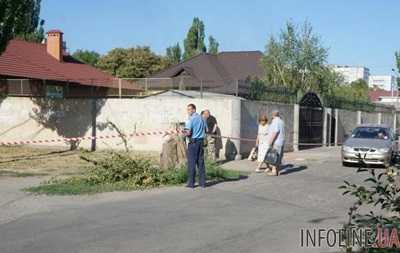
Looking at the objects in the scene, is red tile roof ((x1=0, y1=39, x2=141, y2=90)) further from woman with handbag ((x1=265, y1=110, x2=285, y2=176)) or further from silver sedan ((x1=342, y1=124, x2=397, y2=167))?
woman with handbag ((x1=265, y1=110, x2=285, y2=176))

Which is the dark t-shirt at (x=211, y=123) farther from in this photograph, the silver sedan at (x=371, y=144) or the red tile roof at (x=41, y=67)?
the red tile roof at (x=41, y=67)

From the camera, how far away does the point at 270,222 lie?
946cm

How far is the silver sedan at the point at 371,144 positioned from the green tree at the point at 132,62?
4673cm

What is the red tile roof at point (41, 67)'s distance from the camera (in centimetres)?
3584

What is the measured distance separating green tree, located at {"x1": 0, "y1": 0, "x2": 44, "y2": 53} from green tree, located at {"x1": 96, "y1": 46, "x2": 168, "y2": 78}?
4711 cm

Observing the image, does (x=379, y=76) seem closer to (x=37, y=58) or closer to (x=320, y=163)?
(x=37, y=58)

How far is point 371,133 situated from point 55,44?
2733cm

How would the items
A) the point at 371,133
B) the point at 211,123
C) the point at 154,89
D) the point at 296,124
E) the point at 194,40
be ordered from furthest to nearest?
the point at 194,40 → the point at 154,89 → the point at 296,124 → the point at 371,133 → the point at 211,123

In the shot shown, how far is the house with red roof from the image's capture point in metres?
35.0

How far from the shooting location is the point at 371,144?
19906 mm

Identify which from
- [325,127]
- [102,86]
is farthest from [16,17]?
[102,86]

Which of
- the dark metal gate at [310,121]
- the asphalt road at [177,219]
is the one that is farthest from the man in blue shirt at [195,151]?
the dark metal gate at [310,121]

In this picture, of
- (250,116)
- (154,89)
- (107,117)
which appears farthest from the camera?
(154,89)

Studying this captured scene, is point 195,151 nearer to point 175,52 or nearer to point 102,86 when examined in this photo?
point 102,86
